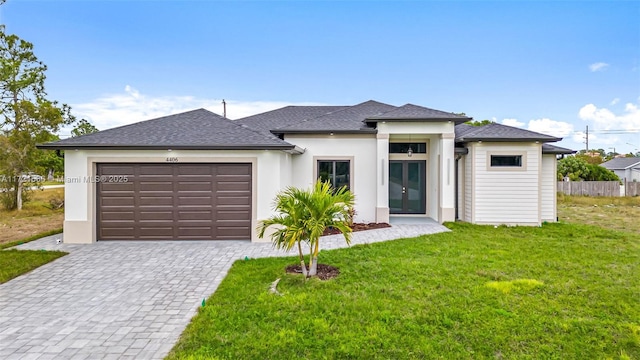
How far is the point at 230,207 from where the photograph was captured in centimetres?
864

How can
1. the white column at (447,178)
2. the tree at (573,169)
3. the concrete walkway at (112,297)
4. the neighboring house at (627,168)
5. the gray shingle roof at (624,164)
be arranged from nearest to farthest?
the concrete walkway at (112,297), the white column at (447,178), the tree at (573,169), the neighboring house at (627,168), the gray shingle roof at (624,164)

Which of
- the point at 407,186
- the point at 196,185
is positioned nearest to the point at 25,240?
the point at 196,185

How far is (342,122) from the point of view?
11.4 meters

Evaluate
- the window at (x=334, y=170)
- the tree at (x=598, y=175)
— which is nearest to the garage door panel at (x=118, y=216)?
the window at (x=334, y=170)

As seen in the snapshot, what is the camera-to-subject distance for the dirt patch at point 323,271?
549 cm

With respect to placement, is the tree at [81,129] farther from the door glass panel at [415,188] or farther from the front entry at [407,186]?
the door glass panel at [415,188]

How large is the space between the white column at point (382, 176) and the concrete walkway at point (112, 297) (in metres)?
2.50

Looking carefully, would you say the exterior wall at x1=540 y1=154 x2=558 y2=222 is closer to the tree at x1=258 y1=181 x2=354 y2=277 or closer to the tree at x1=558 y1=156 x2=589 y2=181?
the tree at x1=258 y1=181 x2=354 y2=277

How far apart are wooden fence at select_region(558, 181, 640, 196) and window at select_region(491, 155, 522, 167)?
14.7 metres

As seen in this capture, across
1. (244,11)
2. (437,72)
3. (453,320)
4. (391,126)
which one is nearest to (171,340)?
(453,320)

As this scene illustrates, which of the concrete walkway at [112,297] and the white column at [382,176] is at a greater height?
the white column at [382,176]

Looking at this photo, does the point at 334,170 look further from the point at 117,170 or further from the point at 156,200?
the point at 117,170

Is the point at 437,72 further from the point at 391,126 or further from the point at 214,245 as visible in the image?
the point at 214,245

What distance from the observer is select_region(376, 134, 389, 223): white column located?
415 inches
